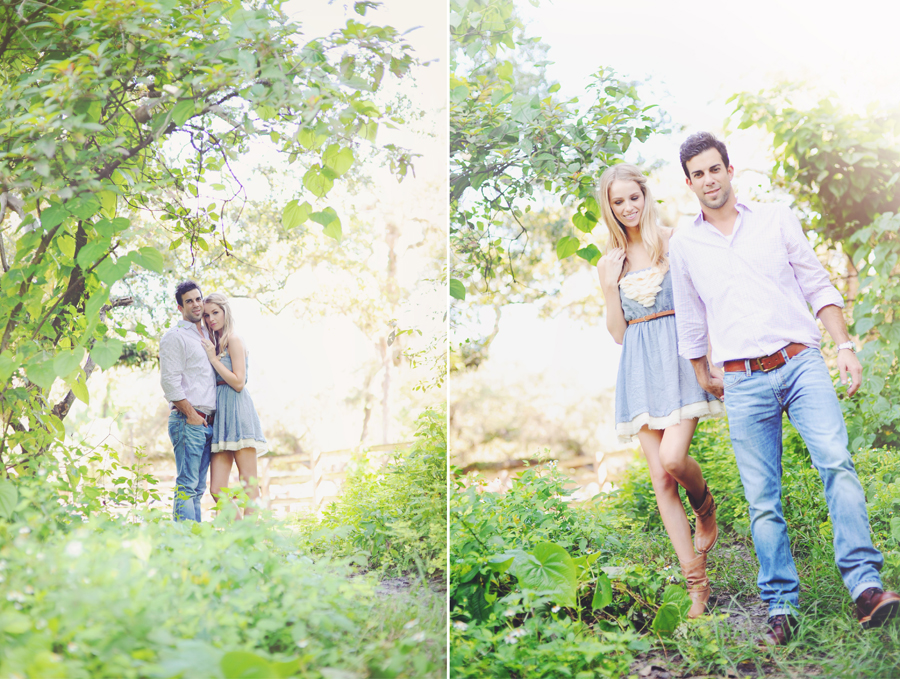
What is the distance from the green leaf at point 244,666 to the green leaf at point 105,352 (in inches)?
38.1

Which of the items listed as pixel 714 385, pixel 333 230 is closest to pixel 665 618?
pixel 714 385

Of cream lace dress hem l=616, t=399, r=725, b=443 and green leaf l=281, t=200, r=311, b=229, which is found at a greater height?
green leaf l=281, t=200, r=311, b=229

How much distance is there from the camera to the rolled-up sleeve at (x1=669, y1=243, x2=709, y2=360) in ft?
6.35

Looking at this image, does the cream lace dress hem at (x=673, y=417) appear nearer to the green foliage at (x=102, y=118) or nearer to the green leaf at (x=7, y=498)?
the green foliage at (x=102, y=118)

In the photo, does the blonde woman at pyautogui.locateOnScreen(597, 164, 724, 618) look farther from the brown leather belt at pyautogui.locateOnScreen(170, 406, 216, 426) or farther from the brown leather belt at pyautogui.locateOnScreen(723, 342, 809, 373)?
the brown leather belt at pyautogui.locateOnScreen(170, 406, 216, 426)

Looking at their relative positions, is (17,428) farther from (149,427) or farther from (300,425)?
(300,425)

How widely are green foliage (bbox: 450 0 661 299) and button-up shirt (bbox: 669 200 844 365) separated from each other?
537mm

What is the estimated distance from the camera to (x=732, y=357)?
181 cm

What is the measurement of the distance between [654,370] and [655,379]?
0.03 m

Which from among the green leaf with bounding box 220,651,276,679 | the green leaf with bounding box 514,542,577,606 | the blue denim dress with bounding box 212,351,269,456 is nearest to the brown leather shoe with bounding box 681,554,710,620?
the green leaf with bounding box 514,542,577,606

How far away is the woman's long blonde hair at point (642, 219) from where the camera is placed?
6.83 ft

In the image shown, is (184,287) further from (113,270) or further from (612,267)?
(612,267)

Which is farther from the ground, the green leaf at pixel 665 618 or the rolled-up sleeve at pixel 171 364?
the rolled-up sleeve at pixel 171 364

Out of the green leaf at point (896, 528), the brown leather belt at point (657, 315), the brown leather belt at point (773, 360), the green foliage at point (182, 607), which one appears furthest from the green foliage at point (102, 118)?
the green leaf at point (896, 528)
